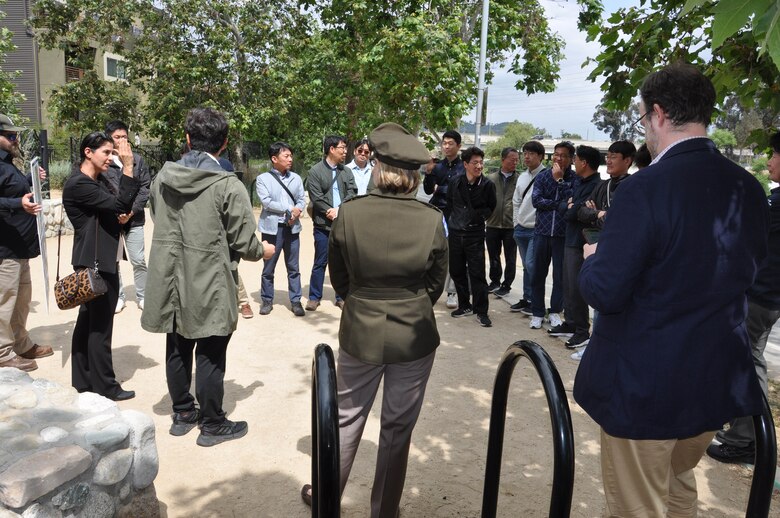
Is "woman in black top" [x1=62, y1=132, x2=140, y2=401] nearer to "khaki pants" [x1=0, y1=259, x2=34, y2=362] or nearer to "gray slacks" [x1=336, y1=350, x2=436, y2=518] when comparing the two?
Result: "khaki pants" [x1=0, y1=259, x2=34, y2=362]

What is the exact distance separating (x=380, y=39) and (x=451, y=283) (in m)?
5.75

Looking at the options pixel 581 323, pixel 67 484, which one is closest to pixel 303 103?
pixel 581 323

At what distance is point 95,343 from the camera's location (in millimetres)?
4281

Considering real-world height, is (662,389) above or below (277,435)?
above

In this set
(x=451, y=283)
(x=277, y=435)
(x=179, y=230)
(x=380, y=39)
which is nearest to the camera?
(x=179, y=230)

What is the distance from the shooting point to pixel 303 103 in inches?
771

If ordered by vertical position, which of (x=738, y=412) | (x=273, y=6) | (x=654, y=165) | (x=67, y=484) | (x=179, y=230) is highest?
(x=273, y=6)

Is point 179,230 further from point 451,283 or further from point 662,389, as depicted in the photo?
point 451,283

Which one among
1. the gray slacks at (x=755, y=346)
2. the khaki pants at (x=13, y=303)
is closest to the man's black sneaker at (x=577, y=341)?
the gray slacks at (x=755, y=346)

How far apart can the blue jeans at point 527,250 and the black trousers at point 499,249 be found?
0.24 meters

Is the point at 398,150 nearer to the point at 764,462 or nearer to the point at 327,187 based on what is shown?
the point at 764,462

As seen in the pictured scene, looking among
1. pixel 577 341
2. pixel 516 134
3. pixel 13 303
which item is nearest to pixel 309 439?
pixel 13 303

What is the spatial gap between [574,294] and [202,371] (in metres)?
3.93

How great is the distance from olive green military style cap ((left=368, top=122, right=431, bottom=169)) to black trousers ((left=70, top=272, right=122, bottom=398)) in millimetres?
2520
